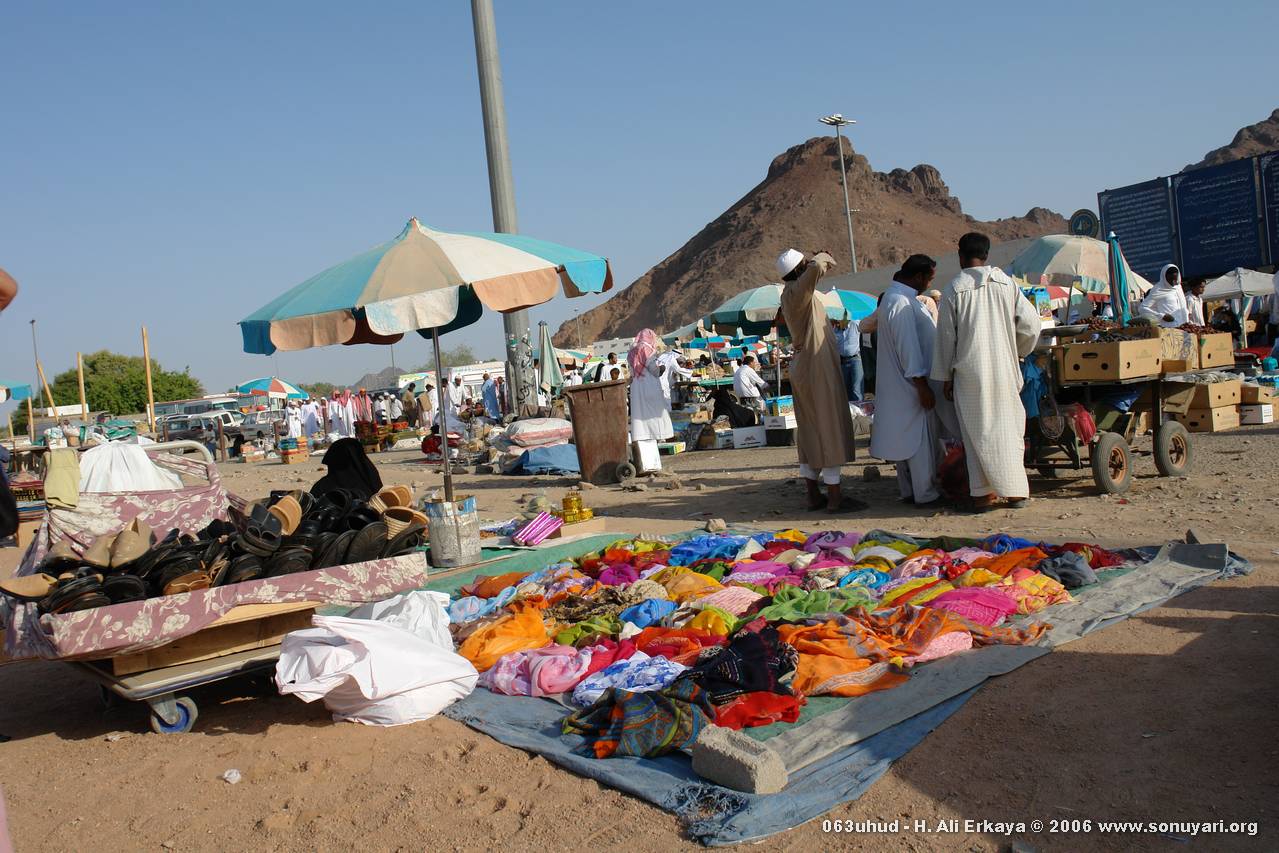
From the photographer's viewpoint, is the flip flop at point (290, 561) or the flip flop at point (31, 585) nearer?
the flip flop at point (31, 585)

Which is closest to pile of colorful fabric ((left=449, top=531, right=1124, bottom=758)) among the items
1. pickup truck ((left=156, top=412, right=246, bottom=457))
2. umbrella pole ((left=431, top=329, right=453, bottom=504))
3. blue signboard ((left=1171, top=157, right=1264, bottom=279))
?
A: umbrella pole ((left=431, top=329, right=453, bottom=504))

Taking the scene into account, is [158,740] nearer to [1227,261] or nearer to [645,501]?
[645,501]

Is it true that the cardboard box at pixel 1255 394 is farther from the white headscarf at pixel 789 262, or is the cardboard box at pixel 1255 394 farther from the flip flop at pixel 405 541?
the flip flop at pixel 405 541

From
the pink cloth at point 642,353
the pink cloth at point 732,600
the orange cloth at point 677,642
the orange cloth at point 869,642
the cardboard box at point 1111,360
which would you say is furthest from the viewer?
the pink cloth at point 642,353

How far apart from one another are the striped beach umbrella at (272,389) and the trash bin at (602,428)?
27.7m

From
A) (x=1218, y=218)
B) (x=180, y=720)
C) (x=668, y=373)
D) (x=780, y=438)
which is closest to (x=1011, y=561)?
(x=180, y=720)

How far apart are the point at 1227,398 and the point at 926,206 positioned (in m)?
130

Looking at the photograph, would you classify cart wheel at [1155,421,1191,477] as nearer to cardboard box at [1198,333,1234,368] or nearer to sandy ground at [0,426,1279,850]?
cardboard box at [1198,333,1234,368]

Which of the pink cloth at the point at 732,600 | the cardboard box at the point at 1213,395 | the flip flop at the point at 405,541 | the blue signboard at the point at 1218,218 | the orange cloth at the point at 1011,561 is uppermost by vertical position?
the blue signboard at the point at 1218,218

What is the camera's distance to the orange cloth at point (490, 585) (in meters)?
5.73

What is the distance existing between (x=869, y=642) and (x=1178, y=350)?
4800mm

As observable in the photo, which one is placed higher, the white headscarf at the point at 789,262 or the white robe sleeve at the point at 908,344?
the white headscarf at the point at 789,262

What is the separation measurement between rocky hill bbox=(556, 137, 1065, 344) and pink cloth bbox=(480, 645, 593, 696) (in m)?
94.0

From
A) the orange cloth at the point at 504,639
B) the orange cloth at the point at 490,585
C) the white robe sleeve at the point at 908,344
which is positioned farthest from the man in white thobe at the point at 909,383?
the orange cloth at the point at 504,639
